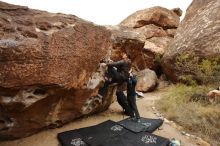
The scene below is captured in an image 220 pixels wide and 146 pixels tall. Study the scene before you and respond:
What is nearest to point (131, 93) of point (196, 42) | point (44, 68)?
point (44, 68)

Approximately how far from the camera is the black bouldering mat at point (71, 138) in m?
5.66

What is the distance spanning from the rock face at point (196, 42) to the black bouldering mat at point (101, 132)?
459cm

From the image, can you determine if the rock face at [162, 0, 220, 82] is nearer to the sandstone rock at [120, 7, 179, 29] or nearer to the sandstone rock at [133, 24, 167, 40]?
the sandstone rock at [133, 24, 167, 40]

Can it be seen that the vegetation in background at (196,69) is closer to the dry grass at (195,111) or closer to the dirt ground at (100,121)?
the dry grass at (195,111)

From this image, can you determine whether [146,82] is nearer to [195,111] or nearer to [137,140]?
[195,111]

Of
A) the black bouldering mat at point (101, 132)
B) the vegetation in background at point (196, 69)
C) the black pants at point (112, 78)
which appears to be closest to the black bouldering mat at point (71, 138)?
the black bouldering mat at point (101, 132)

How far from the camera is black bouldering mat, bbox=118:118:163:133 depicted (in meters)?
6.43

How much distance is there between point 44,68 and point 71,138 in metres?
1.63

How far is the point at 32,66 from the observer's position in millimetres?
5113

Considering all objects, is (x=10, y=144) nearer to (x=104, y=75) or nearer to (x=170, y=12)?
(x=104, y=75)

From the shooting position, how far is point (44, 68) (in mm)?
5309

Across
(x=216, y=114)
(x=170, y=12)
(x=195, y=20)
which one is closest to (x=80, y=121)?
(x=216, y=114)

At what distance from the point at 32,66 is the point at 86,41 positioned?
156 cm

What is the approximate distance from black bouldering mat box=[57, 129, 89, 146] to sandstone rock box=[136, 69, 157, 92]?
217 inches
